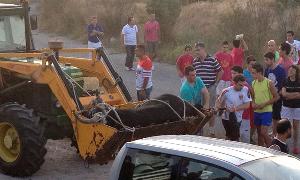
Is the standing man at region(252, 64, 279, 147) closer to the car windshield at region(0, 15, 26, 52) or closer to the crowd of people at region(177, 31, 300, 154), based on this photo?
the crowd of people at region(177, 31, 300, 154)

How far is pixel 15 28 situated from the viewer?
11.0m

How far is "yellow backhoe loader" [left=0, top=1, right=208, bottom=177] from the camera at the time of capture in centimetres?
870

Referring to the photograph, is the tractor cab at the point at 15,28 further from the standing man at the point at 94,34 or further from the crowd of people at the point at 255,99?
the standing man at the point at 94,34

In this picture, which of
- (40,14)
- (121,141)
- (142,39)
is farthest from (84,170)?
(40,14)

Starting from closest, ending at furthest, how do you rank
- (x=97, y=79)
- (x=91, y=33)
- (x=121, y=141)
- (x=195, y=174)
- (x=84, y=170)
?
(x=195, y=174) < (x=121, y=141) < (x=84, y=170) < (x=97, y=79) < (x=91, y=33)

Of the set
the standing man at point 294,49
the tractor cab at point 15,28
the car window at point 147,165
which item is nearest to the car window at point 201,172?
the car window at point 147,165

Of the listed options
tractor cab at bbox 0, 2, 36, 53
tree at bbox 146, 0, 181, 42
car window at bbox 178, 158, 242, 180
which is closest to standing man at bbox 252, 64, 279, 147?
tractor cab at bbox 0, 2, 36, 53

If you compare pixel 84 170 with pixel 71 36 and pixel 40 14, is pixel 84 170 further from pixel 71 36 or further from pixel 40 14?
pixel 40 14

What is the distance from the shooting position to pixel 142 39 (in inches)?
Result: 910

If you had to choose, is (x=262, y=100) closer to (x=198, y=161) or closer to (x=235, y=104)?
(x=235, y=104)

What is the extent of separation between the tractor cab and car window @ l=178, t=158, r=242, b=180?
5965mm

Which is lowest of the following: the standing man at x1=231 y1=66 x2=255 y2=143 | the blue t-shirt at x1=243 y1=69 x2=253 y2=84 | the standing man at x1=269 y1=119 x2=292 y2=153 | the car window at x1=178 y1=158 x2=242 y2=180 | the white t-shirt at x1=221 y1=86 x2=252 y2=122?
the standing man at x1=231 y1=66 x2=255 y2=143

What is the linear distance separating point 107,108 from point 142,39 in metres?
14.5

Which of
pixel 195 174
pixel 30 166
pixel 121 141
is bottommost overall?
pixel 30 166
